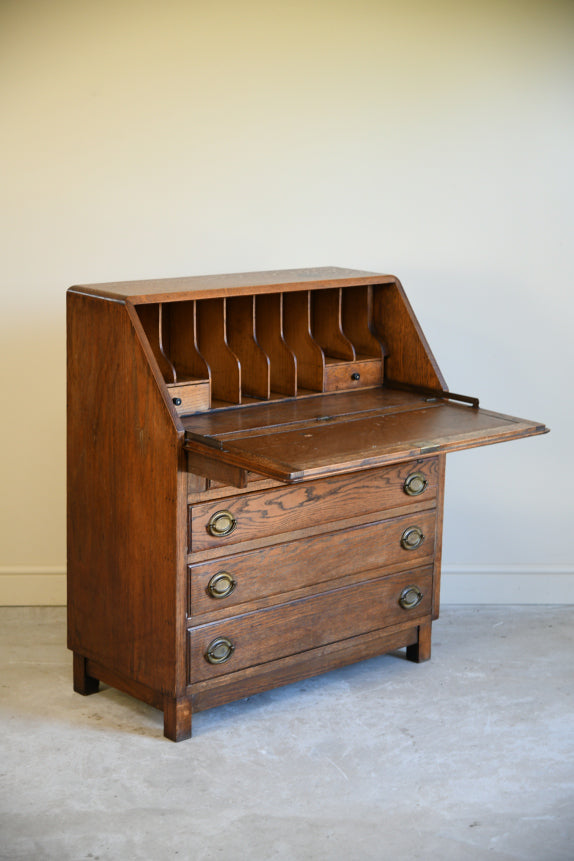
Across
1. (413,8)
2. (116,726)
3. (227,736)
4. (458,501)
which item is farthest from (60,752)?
(413,8)

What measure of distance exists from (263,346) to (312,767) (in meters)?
1.35

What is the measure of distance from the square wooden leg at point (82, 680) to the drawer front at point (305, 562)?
1.86ft

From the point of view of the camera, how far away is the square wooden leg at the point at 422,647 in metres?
4.00

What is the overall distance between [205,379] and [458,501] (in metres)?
1.52

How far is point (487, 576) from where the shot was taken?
15.3ft

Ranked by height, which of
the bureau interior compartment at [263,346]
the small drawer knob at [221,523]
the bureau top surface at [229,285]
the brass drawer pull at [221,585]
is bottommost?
the brass drawer pull at [221,585]

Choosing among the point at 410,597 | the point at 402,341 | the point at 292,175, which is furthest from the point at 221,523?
the point at 292,175

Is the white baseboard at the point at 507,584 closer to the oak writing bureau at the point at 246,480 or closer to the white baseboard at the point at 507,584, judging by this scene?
the white baseboard at the point at 507,584

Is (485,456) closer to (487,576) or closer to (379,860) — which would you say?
(487,576)

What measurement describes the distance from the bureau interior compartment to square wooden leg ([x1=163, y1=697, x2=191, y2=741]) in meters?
0.85

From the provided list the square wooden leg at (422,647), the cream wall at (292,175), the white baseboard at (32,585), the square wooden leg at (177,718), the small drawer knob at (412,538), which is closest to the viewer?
the square wooden leg at (177,718)

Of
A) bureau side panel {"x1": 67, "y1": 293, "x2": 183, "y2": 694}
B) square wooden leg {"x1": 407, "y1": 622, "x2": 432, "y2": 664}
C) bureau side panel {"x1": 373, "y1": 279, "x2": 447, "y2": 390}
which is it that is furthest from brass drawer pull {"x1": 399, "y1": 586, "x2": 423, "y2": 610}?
bureau side panel {"x1": 67, "y1": 293, "x2": 183, "y2": 694}

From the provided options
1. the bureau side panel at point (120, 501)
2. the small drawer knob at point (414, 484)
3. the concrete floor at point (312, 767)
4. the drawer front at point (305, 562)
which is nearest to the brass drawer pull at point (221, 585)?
the drawer front at point (305, 562)

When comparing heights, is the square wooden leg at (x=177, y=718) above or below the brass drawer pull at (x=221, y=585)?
below
